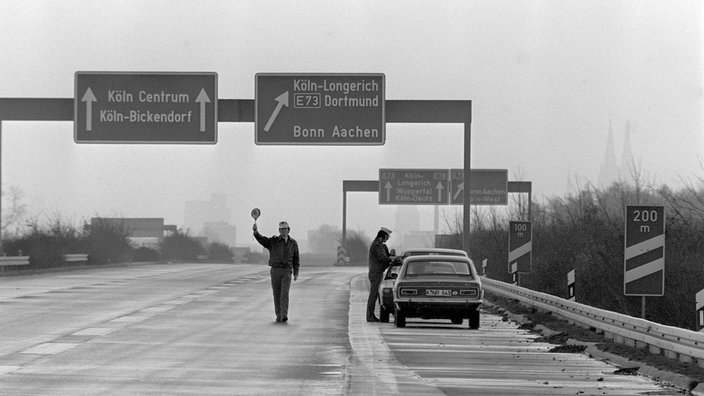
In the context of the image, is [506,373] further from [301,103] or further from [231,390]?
[301,103]

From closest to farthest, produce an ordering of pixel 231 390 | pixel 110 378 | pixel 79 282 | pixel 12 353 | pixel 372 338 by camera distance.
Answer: pixel 231 390 → pixel 110 378 → pixel 12 353 → pixel 372 338 → pixel 79 282

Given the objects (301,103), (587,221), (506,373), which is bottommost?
(506,373)

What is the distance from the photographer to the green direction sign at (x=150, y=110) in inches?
1471

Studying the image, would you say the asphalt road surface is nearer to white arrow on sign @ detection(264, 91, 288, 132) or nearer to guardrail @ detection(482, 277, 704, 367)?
guardrail @ detection(482, 277, 704, 367)

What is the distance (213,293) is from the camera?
35.8 meters

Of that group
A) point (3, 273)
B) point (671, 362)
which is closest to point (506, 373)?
point (671, 362)

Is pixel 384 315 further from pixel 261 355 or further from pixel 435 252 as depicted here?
pixel 261 355

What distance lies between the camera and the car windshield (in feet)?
80.3

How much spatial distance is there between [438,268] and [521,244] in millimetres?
7305

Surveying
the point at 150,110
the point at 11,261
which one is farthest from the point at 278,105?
the point at 11,261

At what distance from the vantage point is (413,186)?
70.6 meters

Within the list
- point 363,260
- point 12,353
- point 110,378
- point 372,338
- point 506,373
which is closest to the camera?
point 110,378

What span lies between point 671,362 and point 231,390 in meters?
5.62

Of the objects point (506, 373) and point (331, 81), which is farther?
point (331, 81)
